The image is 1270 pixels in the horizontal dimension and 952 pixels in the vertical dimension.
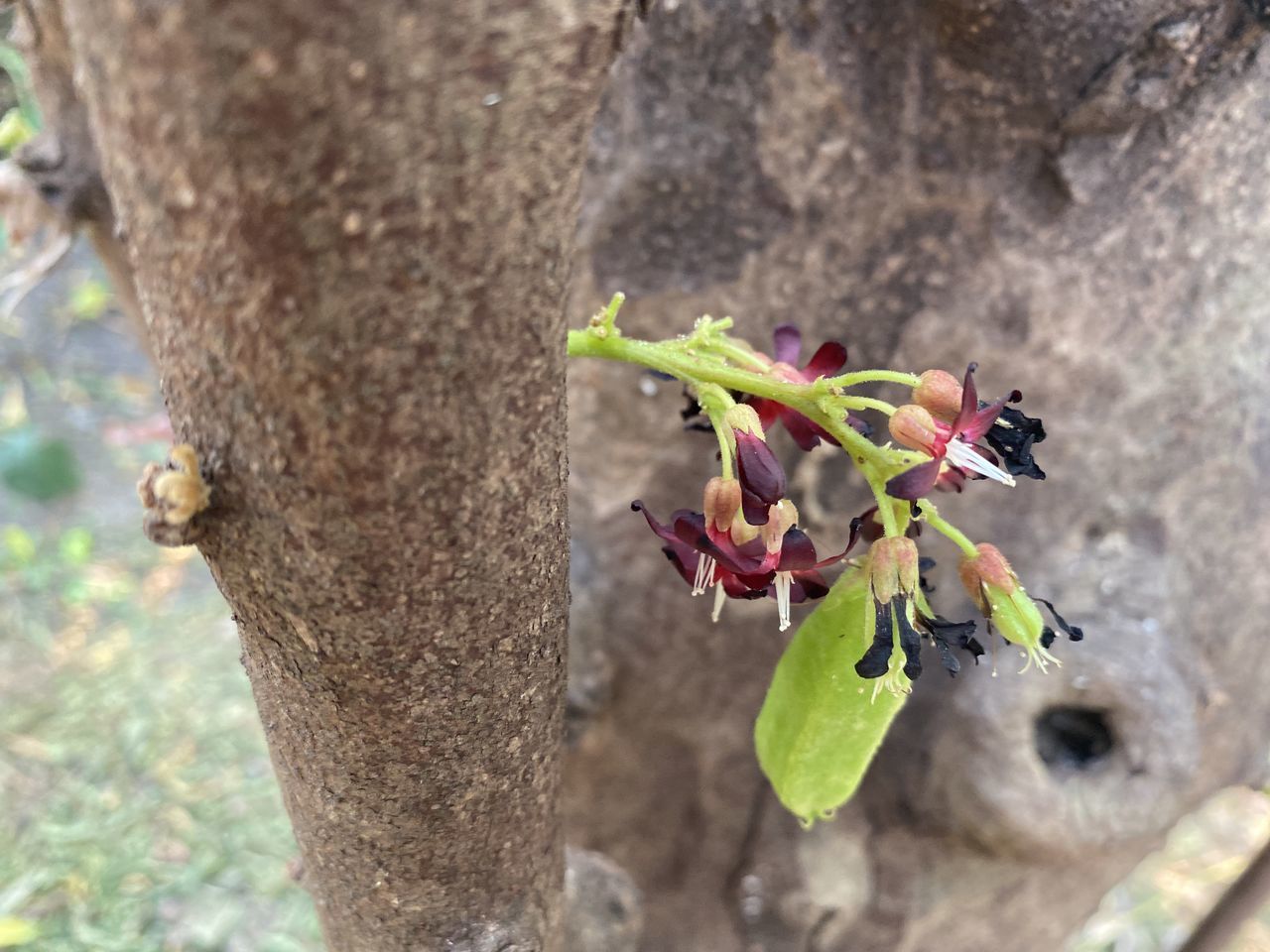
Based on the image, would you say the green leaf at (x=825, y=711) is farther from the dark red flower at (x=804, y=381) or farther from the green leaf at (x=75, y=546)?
the green leaf at (x=75, y=546)

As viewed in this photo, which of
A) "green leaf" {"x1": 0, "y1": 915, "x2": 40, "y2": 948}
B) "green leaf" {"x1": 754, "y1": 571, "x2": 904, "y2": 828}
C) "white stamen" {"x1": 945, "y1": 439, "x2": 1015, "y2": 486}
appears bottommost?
"green leaf" {"x1": 0, "y1": 915, "x2": 40, "y2": 948}

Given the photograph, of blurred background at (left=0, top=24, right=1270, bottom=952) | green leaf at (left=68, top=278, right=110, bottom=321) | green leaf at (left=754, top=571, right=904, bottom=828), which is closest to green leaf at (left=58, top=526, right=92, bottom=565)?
blurred background at (left=0, top=24, right=1270, bottom=952)

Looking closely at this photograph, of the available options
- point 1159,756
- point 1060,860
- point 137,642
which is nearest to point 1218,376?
point 1159,756

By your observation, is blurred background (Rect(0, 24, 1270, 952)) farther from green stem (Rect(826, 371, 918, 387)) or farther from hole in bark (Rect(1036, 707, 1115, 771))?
hole in bark (Rect(1036, 707, 1115, 771))

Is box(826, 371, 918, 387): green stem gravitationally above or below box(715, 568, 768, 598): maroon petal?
above

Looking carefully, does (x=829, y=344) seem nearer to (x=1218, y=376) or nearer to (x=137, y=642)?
(x=1218, y=376)
